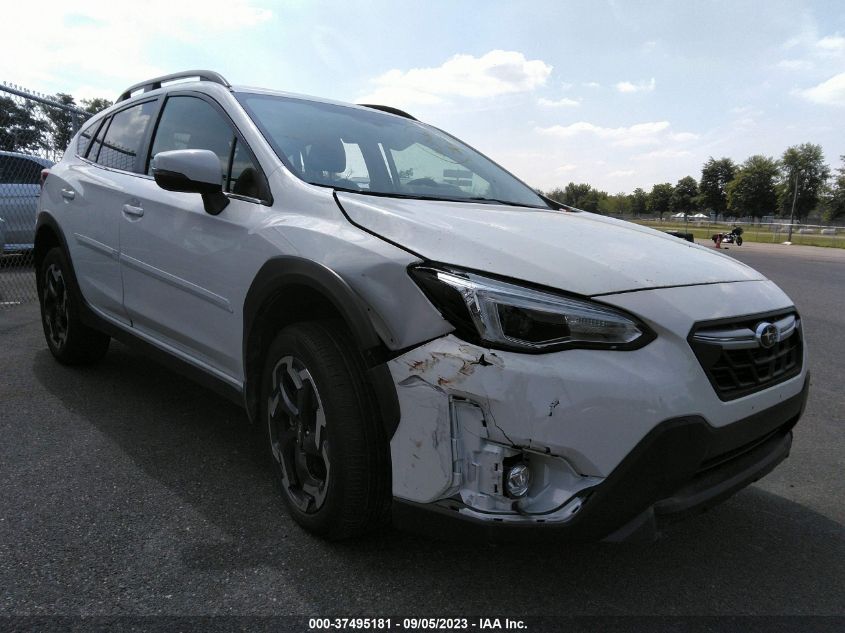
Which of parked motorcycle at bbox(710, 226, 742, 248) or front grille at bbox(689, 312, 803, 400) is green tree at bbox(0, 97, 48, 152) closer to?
front grille at bbox(689, 312, 803, 400)

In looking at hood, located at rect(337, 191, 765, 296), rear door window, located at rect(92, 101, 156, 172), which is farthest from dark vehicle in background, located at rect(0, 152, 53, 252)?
hood, located at rect(337, 191, 765, 296)

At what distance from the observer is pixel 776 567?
7.11ft

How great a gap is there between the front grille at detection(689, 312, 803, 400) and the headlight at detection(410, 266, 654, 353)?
0.66 ft

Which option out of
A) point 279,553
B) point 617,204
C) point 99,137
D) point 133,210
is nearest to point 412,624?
point 279,553

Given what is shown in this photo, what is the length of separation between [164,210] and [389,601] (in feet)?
6.61

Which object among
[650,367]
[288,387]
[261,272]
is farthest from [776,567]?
[261,272]

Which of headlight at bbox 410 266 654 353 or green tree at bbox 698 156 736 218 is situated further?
green tree at bbox 698 156 736 218

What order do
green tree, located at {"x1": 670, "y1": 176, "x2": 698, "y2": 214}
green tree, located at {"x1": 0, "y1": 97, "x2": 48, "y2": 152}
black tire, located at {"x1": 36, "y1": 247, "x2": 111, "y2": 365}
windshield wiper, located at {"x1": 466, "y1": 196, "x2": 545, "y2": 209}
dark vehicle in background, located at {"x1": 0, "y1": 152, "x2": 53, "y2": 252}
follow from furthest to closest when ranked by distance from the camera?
green tree, located at {"x1": 670, "y1": 176, "x2": 698, "y2": 214}
dark vehicle in background, located at {"x1": 0, "y1": 152, "x2": 53, "y2": 252}
green tree, located at {"x1": 0, "y1": 97, "x2": 48, "y2": 152}
black tire, located at {"x1": 36, "y1": 247, "x2": 111, "y2": 365}
windshield wiper, located at {"x1": 466, "y1": 196, "x2": 545, "y2": 209}

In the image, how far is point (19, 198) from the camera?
6.91 m

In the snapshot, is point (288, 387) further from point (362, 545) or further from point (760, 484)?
point (760, 484)

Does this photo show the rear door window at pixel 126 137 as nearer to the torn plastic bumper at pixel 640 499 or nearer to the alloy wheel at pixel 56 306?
the alloy wheel at pixel 56 306

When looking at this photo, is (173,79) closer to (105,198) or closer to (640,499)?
(105,198)

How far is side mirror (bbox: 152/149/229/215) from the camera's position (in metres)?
2.35

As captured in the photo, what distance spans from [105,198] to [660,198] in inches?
4784
